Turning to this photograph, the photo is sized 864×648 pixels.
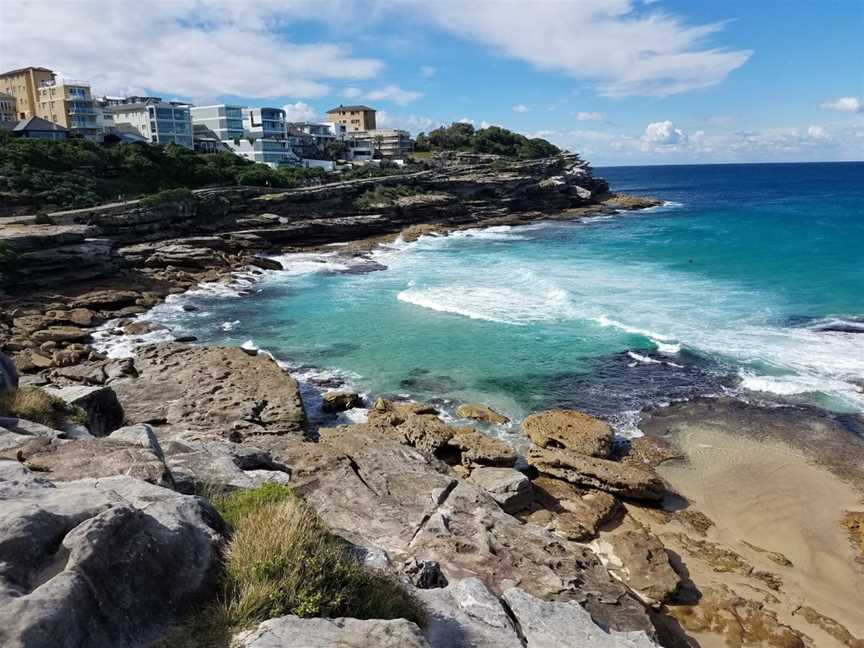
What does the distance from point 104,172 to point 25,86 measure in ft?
125

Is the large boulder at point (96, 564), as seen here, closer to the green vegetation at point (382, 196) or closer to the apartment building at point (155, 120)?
the green vegetation at point (382, 196)

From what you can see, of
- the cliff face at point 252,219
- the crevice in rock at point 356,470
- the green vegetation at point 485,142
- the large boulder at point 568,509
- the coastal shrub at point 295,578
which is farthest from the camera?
the green vegetation at point 485,142

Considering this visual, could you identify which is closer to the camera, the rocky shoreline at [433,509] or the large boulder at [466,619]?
the rocky shoreline at [433,509]

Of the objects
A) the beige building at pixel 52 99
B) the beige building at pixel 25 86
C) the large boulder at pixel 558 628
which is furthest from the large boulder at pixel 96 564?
the beige building at pixel 25 86

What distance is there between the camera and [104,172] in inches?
2301

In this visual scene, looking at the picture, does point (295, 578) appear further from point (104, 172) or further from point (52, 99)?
point (52, 99)

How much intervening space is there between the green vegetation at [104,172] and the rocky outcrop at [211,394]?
3419 centimetres

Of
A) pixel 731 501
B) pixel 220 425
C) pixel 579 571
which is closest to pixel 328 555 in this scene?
pixel 579 571

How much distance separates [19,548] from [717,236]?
64.9 m

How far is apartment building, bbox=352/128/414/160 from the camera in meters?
114

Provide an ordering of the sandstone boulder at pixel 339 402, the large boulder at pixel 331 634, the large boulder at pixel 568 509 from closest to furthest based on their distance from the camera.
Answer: the large boulder at pixel 331 634 → the large boulder at pixel 568 509 → the sandstone boulder at pixel 339 402

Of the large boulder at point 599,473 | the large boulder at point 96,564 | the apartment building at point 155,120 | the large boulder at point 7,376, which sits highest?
the apartment building at point 155,120

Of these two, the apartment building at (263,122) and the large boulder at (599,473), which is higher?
the apartment building at (263,122)

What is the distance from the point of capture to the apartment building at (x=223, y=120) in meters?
93.6
